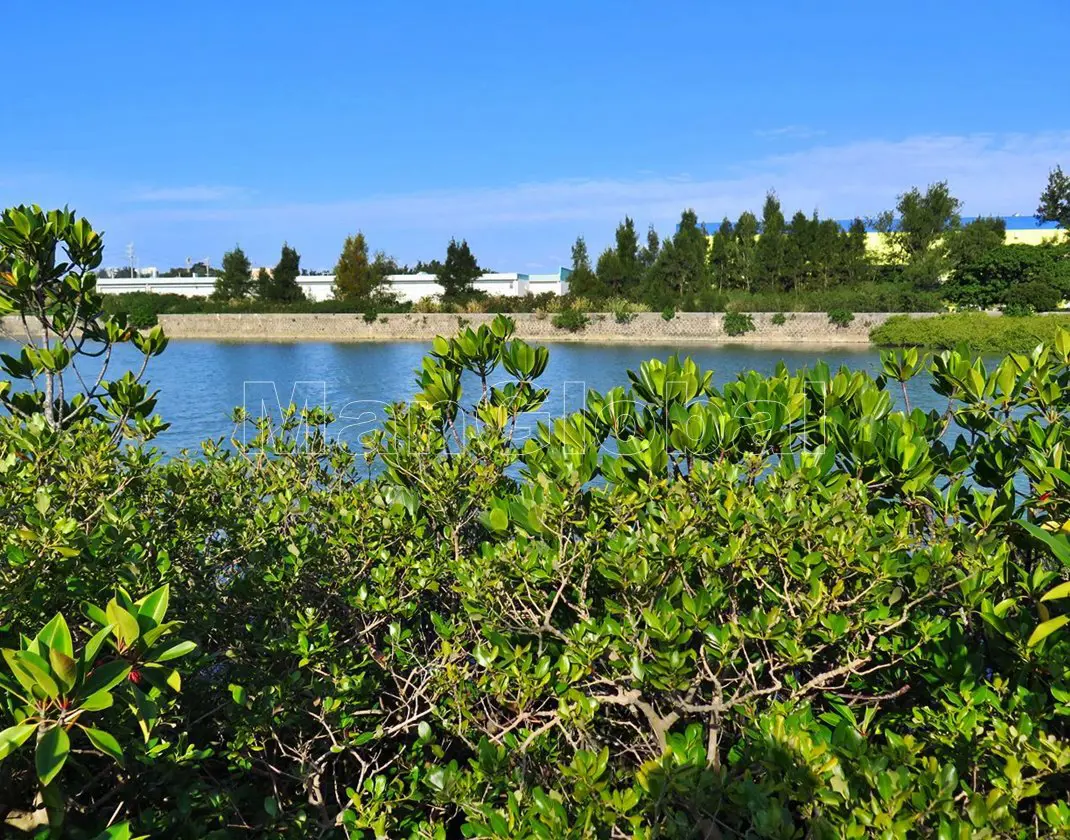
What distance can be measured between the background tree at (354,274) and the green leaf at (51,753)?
136 feet

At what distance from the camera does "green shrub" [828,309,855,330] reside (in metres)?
29.5

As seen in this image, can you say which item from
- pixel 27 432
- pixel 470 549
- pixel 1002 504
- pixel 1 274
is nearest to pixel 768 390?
pixel 1002 504

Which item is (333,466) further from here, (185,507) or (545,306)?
(545,306)

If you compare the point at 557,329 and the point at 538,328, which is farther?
the point at 538,328

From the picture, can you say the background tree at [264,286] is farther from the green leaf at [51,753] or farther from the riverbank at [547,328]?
the green leaf at [51,753]

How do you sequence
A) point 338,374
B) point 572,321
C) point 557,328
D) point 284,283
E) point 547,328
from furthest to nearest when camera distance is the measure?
1. point 284,283
2. point 547,328
3. point 557,328
4. point 572,321
5. point 338,374

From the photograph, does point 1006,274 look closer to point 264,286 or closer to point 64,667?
point 264,286

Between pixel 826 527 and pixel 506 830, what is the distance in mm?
964

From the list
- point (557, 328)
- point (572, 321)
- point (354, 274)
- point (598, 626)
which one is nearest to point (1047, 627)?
point (598, 626)

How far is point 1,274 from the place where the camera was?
124 inches

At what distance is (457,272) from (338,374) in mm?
22497

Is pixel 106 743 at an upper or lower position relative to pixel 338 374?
upper

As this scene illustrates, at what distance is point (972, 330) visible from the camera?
25812 mm

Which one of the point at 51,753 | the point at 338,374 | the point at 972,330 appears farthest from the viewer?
the point at 972,330
